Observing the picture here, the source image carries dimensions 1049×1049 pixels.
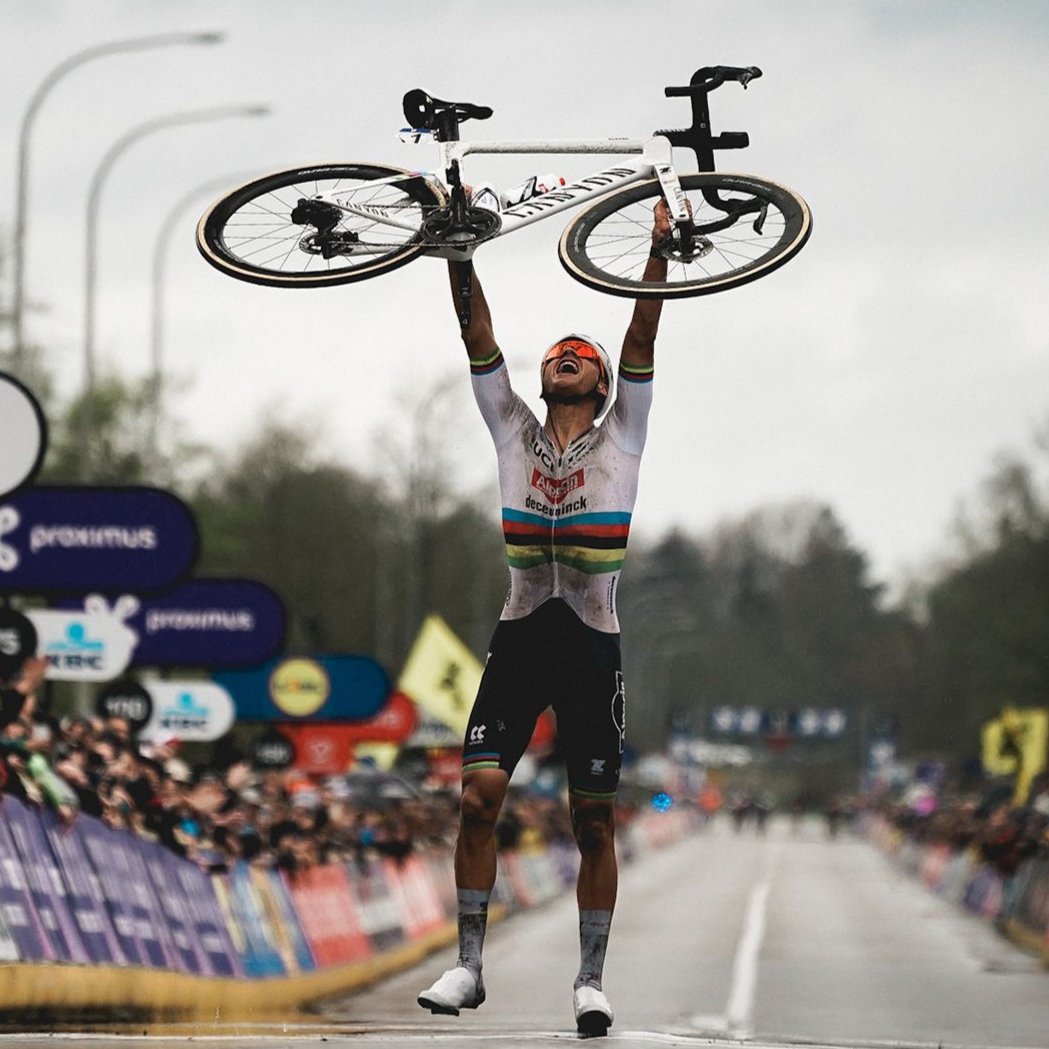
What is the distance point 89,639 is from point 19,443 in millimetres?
5265

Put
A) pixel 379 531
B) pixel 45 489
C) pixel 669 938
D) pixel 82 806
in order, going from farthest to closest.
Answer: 1. pixel 379 531
2. pixel 669 938
3. pixel 45 489
4. pixel 82 806

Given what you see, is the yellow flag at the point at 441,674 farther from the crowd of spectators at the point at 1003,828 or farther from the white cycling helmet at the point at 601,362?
the white cycling helmet at the point at 601,362

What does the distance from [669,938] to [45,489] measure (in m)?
16.6

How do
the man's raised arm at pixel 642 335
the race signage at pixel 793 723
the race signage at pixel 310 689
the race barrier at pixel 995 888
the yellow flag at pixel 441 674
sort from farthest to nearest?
the race signage at pixel 793 723
the yellow flag at pixel 441 674
the race barrier at pixel 995 888
the race signage at pixel 310 689
the man's raised arm at pixel 642 335

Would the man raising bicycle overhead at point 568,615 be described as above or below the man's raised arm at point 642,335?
below

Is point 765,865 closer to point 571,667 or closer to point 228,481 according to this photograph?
point 228,481

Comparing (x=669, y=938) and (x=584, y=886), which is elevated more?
(x=584, y=886)

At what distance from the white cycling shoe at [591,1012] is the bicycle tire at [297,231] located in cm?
267

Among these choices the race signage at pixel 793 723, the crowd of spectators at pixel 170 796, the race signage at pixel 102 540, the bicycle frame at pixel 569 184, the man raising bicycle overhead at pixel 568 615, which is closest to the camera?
the man raising bicycle overhead at pixel 568 615

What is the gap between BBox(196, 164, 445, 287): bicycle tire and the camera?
929cm

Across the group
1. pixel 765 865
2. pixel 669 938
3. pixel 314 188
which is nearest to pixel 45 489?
pixel 314 188

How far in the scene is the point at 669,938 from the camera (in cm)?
3209

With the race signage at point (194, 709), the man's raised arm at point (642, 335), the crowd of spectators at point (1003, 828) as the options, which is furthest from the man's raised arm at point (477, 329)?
the crowd of spectators at point (1003, 828)

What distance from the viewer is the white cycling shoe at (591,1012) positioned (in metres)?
8.88
